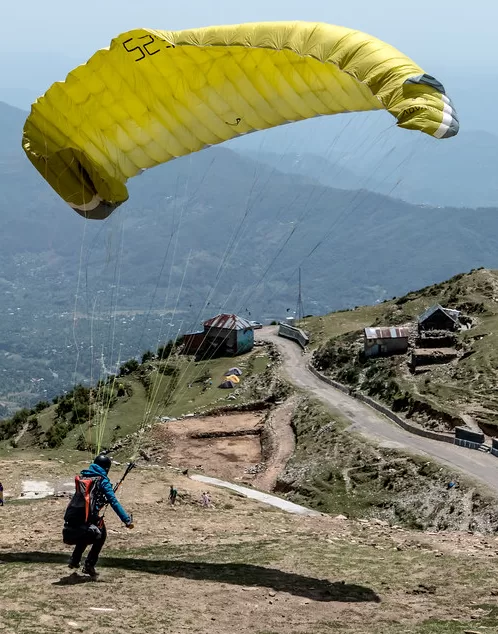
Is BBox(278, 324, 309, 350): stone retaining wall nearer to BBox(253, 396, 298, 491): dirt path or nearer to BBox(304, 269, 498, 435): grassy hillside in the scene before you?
BBox(304, 269, 498, 435): grassy hillside

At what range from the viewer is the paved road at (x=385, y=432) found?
38.2 m

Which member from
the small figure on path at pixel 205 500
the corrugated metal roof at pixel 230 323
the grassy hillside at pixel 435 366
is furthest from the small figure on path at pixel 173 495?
the corrugated metal roof at pixel 230 323

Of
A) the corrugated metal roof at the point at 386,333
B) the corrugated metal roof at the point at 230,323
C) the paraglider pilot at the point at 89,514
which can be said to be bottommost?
the paraglider pilot at the point at 89,514

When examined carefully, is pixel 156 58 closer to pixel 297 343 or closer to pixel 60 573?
pixel 60 573

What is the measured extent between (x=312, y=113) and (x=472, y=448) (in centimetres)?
2588

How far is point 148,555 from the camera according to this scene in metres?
18.9

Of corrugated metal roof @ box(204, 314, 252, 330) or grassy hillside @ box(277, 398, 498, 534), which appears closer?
grassy hillside @ box(277, 398, 498, 534)

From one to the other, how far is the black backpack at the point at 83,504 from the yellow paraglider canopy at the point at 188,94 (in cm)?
896

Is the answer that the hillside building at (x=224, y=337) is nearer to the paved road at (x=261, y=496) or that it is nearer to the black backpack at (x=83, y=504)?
the paved road at (x=261, y=496)

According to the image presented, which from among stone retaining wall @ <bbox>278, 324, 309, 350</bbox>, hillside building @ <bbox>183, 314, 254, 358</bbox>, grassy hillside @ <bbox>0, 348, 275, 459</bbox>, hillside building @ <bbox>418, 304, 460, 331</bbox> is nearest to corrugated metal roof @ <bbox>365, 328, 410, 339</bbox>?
hillside building @ <bbox>418, 304, 460, 331</bbox>

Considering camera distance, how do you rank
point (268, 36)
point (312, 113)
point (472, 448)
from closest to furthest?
1. point (268, 36)
2. point (312, 113)
3. point (472, 448)

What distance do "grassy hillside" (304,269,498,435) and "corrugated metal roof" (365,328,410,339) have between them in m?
1.91

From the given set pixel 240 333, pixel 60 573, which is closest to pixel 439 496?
pixel 60 573

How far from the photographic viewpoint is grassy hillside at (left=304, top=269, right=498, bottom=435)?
4741 centimetres
